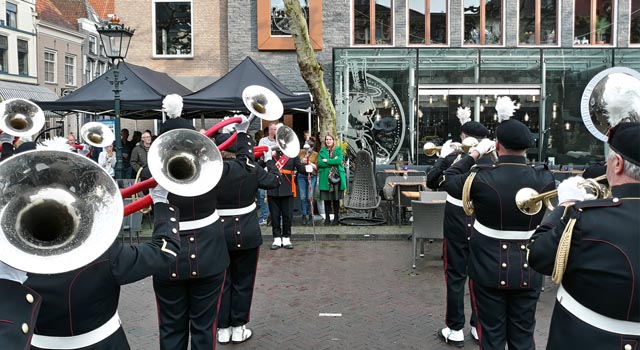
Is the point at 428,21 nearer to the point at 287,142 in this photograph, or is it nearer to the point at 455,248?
the point at 287,142

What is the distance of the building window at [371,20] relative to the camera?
1812 centimetres

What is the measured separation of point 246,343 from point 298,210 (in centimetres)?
671

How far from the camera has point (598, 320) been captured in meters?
2.32

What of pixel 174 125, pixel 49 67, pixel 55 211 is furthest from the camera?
pixel 49 67

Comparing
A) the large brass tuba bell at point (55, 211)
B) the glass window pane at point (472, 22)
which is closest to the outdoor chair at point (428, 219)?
the large brass tuba bell at point (55, 211)

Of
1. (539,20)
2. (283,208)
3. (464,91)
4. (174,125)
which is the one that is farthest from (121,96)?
(539,20)

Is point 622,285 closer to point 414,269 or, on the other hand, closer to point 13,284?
point 13,284

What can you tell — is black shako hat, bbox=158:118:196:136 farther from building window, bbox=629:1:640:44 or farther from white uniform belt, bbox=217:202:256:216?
building window, bbox=629:1:640:44

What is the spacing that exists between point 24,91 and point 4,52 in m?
2.45

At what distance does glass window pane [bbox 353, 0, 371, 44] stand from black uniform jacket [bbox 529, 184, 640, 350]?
1652 cm

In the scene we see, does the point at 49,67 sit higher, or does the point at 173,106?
the point at 49,67

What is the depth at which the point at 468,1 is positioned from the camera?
1820 centimetres

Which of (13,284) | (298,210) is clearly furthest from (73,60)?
(13,284)

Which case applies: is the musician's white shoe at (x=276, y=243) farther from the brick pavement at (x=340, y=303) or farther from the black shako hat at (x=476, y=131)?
the black shako hat at (x=476, y=131)
